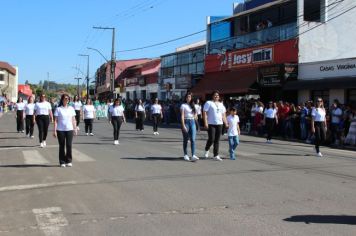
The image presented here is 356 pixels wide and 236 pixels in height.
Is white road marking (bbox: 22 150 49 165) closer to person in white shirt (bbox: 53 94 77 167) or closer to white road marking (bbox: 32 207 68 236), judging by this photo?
person in white shirt (bbox: 53 94 77 167)

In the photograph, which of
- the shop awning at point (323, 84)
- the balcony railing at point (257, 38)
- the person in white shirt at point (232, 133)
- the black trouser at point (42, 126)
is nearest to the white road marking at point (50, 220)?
Result: the person in white shirt at point (232, 133)

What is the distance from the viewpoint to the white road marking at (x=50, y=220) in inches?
258

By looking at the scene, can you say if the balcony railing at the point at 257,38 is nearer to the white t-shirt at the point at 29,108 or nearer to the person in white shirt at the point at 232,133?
the white t-shirt at the point at 29,108

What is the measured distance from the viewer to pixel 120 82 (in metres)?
75.4

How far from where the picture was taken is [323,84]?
26531 mm

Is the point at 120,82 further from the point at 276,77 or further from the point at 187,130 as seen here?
the point at 187,130

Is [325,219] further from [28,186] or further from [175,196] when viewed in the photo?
[28,186]

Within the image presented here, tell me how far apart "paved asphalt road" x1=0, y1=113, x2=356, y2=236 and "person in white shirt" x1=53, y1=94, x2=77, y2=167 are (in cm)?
35

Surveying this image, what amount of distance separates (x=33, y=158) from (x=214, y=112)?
4877 millimetres

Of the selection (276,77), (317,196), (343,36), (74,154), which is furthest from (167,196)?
(343,36)

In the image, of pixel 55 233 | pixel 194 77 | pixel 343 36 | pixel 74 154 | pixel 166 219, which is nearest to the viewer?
pixel 55 233

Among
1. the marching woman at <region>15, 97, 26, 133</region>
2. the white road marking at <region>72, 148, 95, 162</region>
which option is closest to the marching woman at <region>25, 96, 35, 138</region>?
the marching woman at <region>15, 97, 26, 133</region>

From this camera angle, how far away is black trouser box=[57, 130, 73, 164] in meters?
12.4

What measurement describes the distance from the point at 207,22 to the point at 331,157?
29.6 meters
